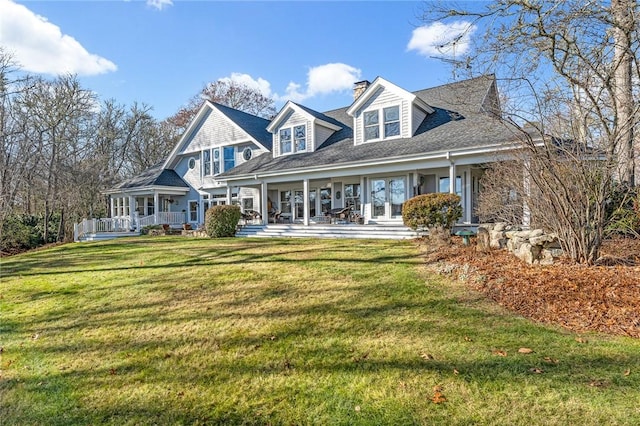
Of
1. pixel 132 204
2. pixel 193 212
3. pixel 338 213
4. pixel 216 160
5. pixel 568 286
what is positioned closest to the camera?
pixel 568 286

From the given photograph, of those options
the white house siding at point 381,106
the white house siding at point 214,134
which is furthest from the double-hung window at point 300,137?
the white house siding at point 214,134

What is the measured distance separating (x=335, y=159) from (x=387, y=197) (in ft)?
9.24

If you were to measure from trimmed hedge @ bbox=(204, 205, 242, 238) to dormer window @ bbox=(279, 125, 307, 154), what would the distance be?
4.81 m

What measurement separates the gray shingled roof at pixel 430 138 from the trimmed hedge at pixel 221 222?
97.8 inches

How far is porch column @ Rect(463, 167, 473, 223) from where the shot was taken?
13250mm

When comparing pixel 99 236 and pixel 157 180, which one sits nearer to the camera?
pixel 99 236

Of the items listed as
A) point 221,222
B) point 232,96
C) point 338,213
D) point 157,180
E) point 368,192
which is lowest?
point 221,222

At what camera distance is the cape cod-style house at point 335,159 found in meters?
12.4

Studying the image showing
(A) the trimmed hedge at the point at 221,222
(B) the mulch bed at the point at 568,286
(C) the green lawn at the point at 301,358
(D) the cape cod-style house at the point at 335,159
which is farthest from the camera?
(A) the trimmed hedge at the point at 221,222

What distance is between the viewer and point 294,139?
18203mm

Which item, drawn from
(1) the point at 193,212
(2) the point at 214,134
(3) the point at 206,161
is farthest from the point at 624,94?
(1) the point at 193,212

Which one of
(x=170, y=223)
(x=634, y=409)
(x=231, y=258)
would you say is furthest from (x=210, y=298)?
(x=170, y=223)

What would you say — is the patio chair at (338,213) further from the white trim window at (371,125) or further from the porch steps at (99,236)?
the porch steps at (99,236)

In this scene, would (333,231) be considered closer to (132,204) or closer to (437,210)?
(437,210)
